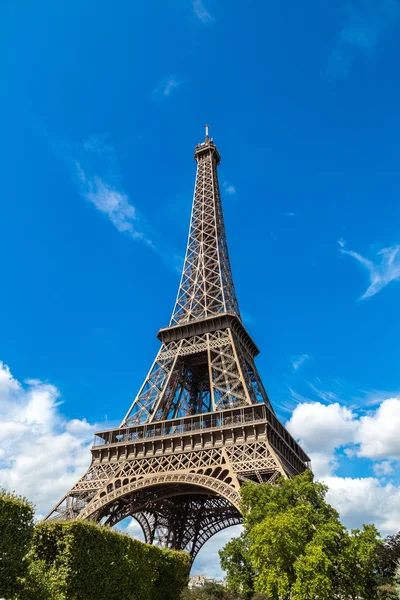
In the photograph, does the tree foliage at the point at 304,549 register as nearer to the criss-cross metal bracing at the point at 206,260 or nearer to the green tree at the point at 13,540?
the green tree at the point at 13,540

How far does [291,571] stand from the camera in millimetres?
18844

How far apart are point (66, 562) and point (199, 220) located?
3867 centimetres

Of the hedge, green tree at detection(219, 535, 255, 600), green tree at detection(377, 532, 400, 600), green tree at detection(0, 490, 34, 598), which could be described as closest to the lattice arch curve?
green tree at detection(219, 535, 255, 600)

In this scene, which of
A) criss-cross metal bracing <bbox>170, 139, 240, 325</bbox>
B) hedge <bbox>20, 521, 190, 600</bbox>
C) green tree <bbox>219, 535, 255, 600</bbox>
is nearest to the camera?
hedge <bbox>20, 521, 190, 600</bbox>

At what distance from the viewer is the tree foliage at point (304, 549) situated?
17.8 meters

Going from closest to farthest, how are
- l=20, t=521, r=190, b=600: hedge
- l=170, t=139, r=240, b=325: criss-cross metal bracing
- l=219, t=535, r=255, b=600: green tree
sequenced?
l=20, t=521, r=190, b=600: hedge → l=219, t=535, r=255, b=600: green tree → l=170, t=139, r=240, b=325: criss-cross metal bracing

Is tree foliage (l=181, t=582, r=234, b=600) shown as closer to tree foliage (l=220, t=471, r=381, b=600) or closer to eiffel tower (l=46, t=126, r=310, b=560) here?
eiffel tower (l=46, t=126, r=310, b=560)

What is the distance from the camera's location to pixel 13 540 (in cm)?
1394

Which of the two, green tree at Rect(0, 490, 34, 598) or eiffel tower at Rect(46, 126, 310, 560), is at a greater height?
eiffel tower at Rect(46, 126, 310, 560)

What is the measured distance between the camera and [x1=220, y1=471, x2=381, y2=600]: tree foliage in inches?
699

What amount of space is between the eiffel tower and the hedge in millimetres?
6768

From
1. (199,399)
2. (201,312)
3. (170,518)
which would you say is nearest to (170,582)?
(170,518)

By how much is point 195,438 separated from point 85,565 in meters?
13.2

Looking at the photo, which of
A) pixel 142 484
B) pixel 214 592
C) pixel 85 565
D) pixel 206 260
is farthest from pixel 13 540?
pixel 206 260
